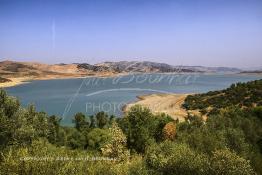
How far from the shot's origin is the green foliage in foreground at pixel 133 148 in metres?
18.8

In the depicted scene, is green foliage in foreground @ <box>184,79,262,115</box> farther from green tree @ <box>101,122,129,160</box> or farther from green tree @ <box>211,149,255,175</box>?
green tree @ <box>211,149,255,175</box>

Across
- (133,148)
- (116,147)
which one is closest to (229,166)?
(116,147)

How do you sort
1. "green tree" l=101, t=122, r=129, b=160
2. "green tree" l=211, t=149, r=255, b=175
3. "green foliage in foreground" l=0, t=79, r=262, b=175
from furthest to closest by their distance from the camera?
1. "green tree" l=101, t=122, r=129, b=160
2. "green foliage in foreground" l=0, t=79, r=262, b=175
3. "green tree" l=211, t=149, r=255, b=175

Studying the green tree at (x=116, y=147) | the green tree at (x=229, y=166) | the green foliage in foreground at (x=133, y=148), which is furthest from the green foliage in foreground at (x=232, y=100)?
the green tree at (x=229, y=166)

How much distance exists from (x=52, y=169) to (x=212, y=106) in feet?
228

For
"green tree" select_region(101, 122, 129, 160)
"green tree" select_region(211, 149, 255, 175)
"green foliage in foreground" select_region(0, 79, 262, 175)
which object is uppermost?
"green tree" select_region(211, 149, 255, 175)

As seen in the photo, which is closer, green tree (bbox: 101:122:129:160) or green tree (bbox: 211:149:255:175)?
green tree (bbox: 211:149:255:175)

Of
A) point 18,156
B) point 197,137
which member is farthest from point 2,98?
point 197,137

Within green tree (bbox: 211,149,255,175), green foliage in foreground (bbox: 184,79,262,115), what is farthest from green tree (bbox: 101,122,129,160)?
green foliage in foreground (bbox: 184,79,262,115)

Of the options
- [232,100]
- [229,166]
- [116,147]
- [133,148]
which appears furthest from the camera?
[232,100]

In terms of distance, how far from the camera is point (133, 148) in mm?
41719

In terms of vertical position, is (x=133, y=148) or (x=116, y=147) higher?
(x=116, y=147)

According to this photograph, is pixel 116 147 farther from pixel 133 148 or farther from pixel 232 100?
pixel 232 100

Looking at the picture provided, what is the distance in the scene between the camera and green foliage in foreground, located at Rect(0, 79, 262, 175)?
18797mm
